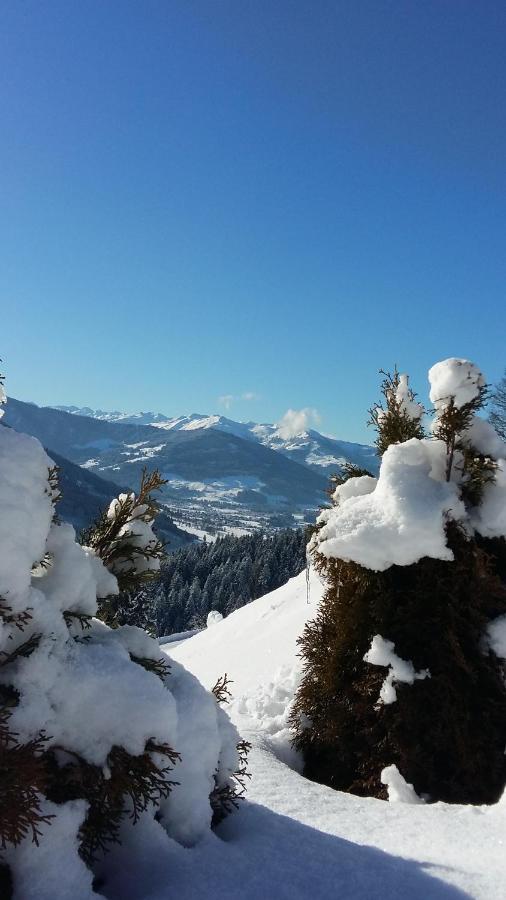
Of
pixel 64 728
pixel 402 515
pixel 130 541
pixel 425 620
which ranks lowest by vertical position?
pixel 64 728

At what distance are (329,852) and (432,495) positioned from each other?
158 inches

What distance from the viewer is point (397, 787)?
6406mm

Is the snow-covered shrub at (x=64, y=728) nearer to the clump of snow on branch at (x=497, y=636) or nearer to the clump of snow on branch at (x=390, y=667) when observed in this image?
the clump of snow on branch at (x=390, y=667)

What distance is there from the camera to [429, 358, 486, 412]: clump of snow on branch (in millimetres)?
7098

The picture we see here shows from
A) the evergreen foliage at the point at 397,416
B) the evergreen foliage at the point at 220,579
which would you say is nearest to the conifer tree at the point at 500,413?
the evergreen foliage at the point at 397,416

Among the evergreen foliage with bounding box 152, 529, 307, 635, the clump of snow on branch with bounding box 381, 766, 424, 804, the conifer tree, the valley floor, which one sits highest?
the conifer tree

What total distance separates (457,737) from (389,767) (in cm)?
85

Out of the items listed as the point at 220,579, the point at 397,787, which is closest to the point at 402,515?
the point at 397,787

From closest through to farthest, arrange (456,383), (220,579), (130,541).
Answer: (130,541) → (456,383) → (220,579)

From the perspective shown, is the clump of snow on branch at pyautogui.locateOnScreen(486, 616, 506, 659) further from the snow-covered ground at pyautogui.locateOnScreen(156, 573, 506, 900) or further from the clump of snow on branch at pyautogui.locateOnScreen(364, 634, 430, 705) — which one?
the snow-covered ground at pyautogui.locateOnScreen(156, 573, 506, 900)

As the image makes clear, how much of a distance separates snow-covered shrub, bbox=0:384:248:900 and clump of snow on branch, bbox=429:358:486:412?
5.00 metres

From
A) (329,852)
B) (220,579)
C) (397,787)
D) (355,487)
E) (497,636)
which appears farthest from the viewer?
(220,579)

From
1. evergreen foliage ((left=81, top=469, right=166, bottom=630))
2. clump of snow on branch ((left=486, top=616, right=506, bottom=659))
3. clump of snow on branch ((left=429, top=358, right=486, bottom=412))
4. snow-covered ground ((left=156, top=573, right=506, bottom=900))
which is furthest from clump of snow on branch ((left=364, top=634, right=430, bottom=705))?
evergreen foliage ((left=81, top=469, right=166, bottom=630))

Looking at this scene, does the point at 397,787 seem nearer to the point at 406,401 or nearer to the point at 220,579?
the point at 406,401
